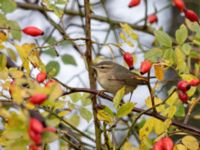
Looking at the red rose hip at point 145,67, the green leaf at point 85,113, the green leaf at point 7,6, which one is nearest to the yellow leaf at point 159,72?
the red rose hip at point 145,67

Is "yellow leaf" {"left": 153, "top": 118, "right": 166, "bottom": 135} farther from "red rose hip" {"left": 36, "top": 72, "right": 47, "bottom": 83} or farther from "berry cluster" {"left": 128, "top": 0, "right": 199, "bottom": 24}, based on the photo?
"berry cluster" {"left": 128, "top": 0, "right": 199, "bottom": 24}

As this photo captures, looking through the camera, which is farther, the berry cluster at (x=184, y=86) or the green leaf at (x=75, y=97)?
the green leaf at (x=75, y=97)

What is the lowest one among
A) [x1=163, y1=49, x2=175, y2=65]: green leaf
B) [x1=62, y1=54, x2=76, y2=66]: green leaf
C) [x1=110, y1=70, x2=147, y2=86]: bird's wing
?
[x1=163, y1=49, x2=175, y2=65]: green leaf

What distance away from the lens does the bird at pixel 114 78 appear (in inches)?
119

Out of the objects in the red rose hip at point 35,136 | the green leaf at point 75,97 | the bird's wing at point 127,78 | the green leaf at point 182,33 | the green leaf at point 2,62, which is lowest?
the red rose hip at point 35,136

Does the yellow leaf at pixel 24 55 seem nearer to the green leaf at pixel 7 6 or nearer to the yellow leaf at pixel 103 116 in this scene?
the yellow leaf at pixel 103 116

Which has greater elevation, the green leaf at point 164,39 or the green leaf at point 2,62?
the green leaf at point 164,39

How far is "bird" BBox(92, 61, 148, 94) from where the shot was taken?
3.03 meters

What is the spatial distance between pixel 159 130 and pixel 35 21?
349cm

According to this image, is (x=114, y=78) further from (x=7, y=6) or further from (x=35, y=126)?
(x=35, y=126)

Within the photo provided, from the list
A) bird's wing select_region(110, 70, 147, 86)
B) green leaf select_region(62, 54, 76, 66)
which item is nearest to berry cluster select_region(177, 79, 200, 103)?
bird's wing select_region(110, 70, 147, 86)

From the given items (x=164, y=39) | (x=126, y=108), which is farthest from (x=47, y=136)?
(x=164, y=39)

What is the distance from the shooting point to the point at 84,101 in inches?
94.7

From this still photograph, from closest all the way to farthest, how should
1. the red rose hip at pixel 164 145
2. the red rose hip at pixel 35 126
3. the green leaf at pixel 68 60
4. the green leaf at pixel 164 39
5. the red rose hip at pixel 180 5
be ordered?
the red rose hip at pixel 35 126
the red rose hip at pixel 164 145
the green leaf at pixel 164 39
the red rose hip at pixel 180 5
the green leaf at pixel 68 60
